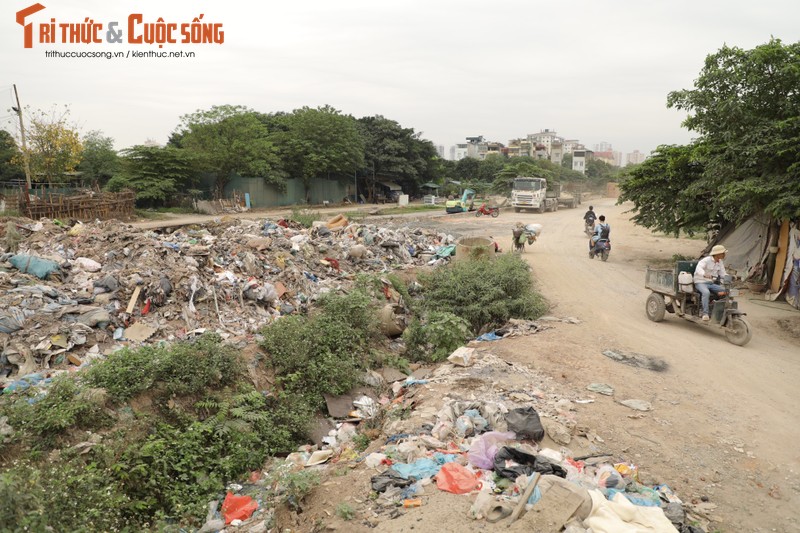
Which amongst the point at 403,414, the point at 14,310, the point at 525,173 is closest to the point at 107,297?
the point at 14,310

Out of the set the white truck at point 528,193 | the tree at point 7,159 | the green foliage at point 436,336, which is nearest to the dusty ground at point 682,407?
the green foliage at point 436,336

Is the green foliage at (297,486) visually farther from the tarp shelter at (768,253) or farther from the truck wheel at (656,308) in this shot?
the tarp shelter at (768,253)

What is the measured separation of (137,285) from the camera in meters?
9.41

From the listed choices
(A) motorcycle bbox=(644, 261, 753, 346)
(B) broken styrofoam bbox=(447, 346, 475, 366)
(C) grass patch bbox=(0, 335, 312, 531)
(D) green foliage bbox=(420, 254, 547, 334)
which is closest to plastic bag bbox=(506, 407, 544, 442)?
(B) broken styrofoam bbox=(447, 346, 475, 366)

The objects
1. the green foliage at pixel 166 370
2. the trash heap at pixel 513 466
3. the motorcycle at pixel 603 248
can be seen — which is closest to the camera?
the trash heap at pixel 513 466

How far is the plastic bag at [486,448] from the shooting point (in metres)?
Result: 4.53

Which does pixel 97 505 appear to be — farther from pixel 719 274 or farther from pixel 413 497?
pixel 719 274

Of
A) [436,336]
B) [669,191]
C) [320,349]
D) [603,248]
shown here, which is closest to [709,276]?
[436,336]

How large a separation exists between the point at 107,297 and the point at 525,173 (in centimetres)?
4029

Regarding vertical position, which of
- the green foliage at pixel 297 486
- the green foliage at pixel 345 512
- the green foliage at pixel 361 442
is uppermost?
the green foliage at pixel 345 512

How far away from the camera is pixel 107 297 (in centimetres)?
903

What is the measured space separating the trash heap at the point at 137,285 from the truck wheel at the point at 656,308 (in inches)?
264

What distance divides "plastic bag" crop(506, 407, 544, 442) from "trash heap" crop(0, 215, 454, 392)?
5.63 metres

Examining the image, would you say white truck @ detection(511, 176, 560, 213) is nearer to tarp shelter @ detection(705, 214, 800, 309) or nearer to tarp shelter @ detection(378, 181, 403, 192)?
tarp shelter @ detection(378, 181, 403, 192)
